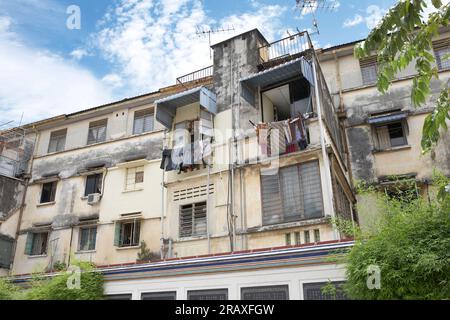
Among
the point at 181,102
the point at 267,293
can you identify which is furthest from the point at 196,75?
the point at 267,293

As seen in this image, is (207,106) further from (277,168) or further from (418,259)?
(418,259)

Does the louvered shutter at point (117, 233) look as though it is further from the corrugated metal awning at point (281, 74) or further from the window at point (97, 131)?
the corrugated metal awning at point (281, 74)

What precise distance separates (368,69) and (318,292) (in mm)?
13412

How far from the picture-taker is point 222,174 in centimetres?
1523

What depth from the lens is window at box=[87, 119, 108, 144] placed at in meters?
22.1

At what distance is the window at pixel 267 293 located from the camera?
29.4 feet

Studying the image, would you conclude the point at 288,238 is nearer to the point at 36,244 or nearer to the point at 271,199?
the point at 271,199

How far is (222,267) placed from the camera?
382 inches

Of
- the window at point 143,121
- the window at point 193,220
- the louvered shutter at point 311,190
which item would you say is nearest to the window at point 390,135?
the louvered shutter at point 311,190

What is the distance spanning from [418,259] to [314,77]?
9.22 metres

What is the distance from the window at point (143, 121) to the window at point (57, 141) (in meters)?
4.90

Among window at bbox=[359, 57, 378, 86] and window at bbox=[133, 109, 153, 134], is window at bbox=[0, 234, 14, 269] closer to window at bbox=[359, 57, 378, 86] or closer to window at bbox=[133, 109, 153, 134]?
window at bbox=[133, 109, 153, 134]

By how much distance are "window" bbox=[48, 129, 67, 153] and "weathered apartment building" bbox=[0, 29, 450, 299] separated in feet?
0.26
